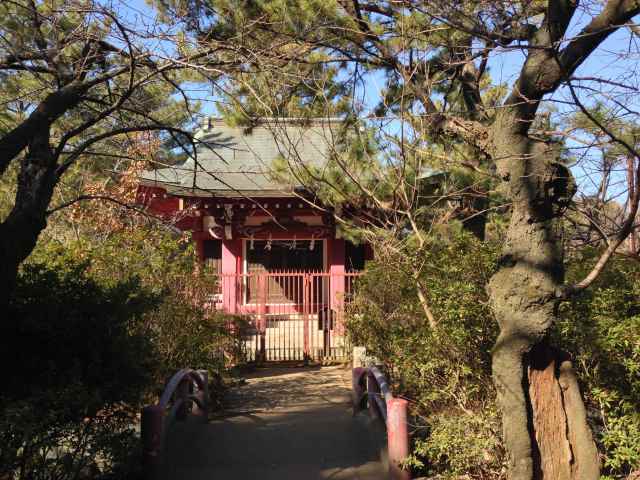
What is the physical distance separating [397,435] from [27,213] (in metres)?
3.36

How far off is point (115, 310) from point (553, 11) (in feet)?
12.3

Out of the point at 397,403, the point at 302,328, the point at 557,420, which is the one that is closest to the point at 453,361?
the point at 397,403

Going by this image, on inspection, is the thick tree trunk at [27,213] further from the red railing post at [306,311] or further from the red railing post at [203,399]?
the red railing post at [306,311]

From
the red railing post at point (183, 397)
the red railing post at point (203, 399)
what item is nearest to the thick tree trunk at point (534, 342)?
the red railing post at point (183, 397)

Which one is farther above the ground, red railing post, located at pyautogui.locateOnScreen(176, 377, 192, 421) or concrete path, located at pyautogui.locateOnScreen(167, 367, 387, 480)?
red railing post, located at pyautogui.locateOnScreen(176, 377, 192, 421)

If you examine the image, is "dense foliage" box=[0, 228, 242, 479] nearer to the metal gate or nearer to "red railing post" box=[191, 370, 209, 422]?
"red railing post" box=[191, 370, 209, 422]

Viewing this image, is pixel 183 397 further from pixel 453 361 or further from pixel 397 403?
pixel 453 361

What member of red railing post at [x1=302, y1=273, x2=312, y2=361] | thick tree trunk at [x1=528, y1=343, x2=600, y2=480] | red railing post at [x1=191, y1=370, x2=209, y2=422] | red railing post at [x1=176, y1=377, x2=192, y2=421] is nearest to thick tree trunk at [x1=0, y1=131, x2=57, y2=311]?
red railing post at [x1=176, y1=377, x2=192, y2=421]

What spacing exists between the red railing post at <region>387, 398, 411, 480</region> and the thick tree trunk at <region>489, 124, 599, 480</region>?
1.24 metres

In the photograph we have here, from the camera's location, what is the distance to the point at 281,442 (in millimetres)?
6195

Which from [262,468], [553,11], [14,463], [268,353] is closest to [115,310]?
[14,463]

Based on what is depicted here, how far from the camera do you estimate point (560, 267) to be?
368 cm

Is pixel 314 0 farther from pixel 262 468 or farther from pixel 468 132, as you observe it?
pixel 262 468

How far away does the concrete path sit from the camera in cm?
525
